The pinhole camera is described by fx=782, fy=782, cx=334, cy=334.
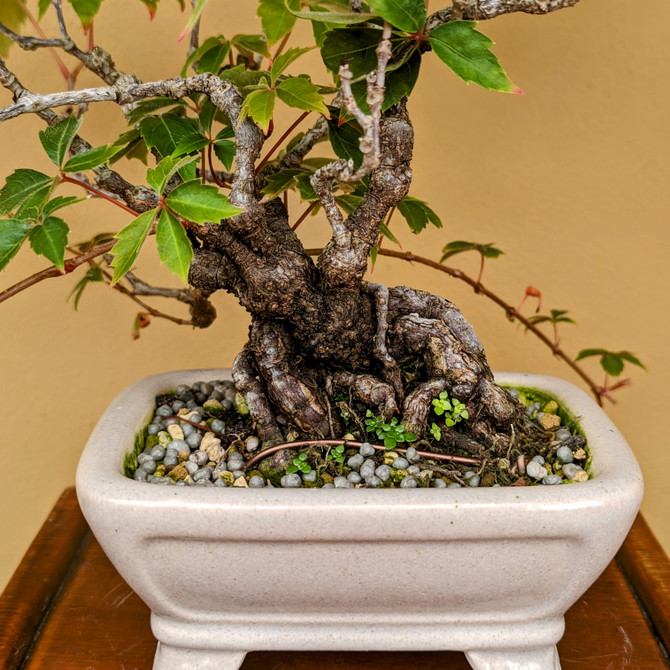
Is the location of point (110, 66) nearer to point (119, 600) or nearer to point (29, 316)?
point (119, 600)

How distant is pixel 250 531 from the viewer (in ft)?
2.61

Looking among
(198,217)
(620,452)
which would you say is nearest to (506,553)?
(620,452)

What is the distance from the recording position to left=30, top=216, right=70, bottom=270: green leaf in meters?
0.75

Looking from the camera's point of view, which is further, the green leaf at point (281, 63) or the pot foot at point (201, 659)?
the pot foot at point (201, 659)

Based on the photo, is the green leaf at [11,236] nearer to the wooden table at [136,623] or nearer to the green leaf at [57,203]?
the green leaf at [57,203]

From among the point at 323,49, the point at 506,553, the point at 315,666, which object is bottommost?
the point at 315,666

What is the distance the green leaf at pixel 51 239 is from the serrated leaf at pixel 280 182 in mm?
260

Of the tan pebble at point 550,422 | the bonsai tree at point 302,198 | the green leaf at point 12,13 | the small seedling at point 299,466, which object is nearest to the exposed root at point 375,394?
the bonsai tree at point 302,198

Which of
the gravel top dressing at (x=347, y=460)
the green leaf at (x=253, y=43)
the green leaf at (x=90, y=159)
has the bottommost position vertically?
the gravel top dressing at (x=347, y=460)

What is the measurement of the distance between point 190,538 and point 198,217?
1.09ft

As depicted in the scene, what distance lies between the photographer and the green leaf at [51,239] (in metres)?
0.75

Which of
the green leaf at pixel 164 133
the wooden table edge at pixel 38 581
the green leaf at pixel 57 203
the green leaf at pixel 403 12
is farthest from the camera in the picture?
the wooden table edge at pixel 38 581

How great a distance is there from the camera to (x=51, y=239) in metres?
0.76

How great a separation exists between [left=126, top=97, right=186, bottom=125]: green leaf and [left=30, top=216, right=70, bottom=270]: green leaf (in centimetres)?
20
